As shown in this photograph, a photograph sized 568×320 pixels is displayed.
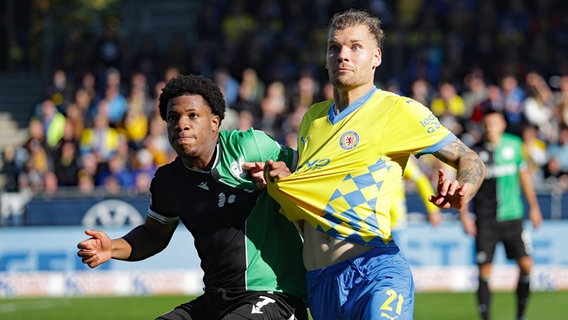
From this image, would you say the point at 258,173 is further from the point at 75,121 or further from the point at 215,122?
the point at 75,121

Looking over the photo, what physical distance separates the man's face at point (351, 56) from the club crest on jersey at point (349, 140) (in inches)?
11.1

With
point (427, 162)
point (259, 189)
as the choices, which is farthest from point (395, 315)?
point (427, 162)

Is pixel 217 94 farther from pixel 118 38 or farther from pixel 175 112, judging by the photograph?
pixel 118 38

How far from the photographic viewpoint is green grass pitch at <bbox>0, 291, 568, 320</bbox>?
13.4 m

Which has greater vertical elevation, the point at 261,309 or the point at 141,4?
the point at 141,4

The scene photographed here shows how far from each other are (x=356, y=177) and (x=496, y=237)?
6912mm

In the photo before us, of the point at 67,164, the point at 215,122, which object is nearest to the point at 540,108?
the point at 67,164

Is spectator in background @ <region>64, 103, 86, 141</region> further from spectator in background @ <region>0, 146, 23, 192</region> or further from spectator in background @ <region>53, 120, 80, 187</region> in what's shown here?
spectator in background @ <region>0, 146, 23, 192</region>

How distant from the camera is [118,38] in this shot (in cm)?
2431

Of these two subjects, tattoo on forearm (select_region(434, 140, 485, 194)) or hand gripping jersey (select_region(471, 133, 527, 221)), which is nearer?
tattoo on forearm (select_region(434, 140, 485, 194))

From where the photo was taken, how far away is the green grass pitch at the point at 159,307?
43.9 ft

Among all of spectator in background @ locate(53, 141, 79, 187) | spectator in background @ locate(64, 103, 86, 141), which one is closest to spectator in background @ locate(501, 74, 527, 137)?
spectator in background @ locate(53, 141, 79, 187)

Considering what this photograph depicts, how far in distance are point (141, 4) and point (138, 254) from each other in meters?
20.1

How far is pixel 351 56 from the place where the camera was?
19.2 feet
